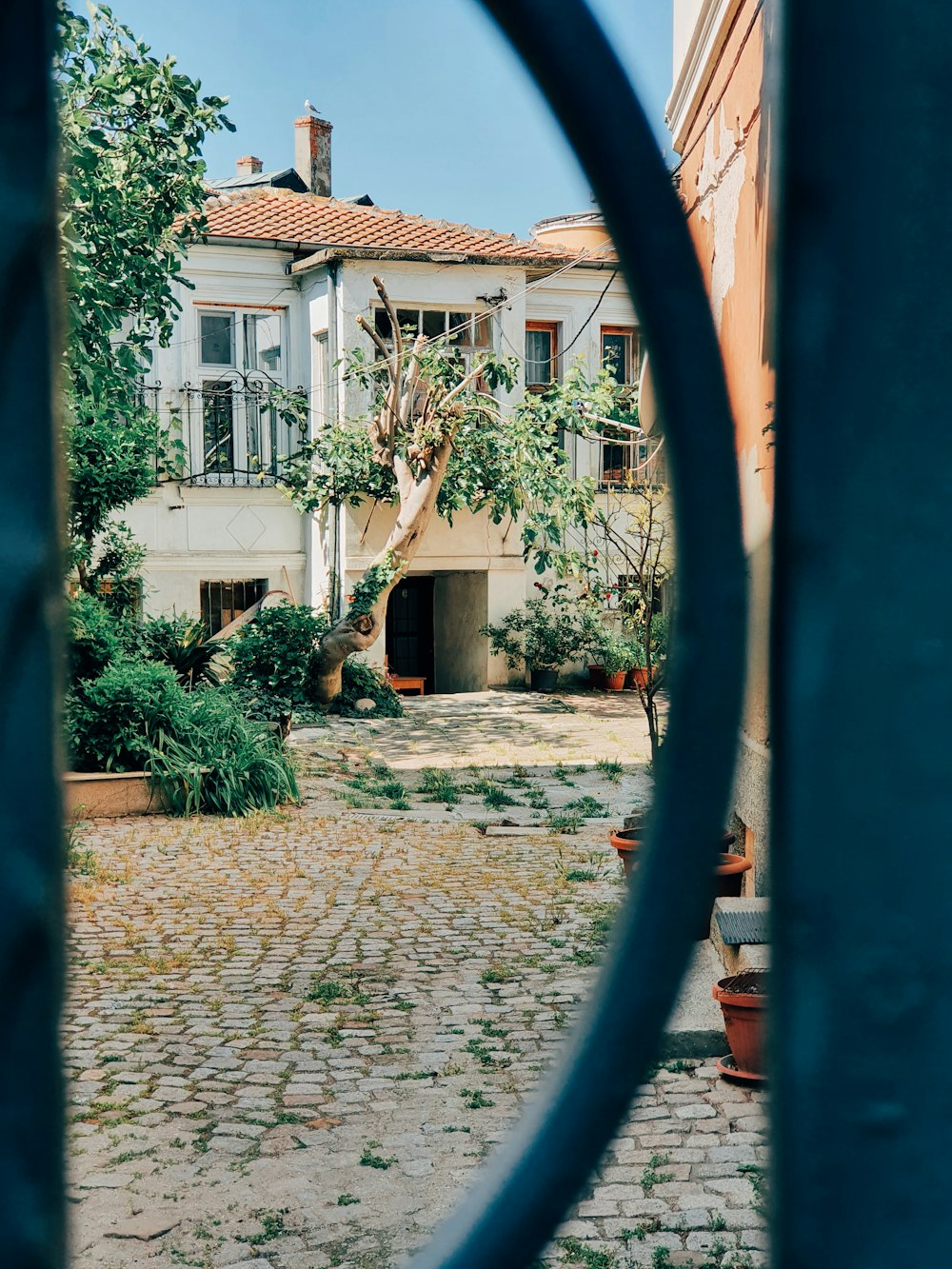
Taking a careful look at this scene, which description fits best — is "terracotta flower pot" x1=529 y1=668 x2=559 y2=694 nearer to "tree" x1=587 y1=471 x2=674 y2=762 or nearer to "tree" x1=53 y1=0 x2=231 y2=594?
"tree" x1=587 y1=471 x2=674 y2=762

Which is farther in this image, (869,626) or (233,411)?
(233,411)

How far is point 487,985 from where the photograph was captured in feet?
17.8

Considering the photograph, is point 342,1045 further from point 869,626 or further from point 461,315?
point 461,315

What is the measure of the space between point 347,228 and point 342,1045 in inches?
557

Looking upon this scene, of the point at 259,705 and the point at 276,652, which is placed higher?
the point at 276,652

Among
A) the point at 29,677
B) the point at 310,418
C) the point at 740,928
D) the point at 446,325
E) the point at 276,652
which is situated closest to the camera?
the point at 29,677

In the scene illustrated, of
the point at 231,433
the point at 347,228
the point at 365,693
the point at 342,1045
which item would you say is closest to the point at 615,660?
the point at 365,693

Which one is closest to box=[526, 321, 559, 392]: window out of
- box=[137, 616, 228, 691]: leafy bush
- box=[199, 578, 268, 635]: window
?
box=[199, 578, 268, 635]: window

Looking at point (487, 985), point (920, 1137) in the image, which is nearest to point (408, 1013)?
point (487, 985)

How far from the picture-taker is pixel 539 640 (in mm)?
17062

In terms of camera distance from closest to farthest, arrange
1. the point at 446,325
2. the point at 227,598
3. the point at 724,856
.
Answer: the point at 724,856
the point at 446,325
the point at 227,598

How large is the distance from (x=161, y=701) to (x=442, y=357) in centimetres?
660

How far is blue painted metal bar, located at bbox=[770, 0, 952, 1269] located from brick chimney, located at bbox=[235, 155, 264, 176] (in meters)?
23.4

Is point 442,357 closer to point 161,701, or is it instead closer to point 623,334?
point 623,334
